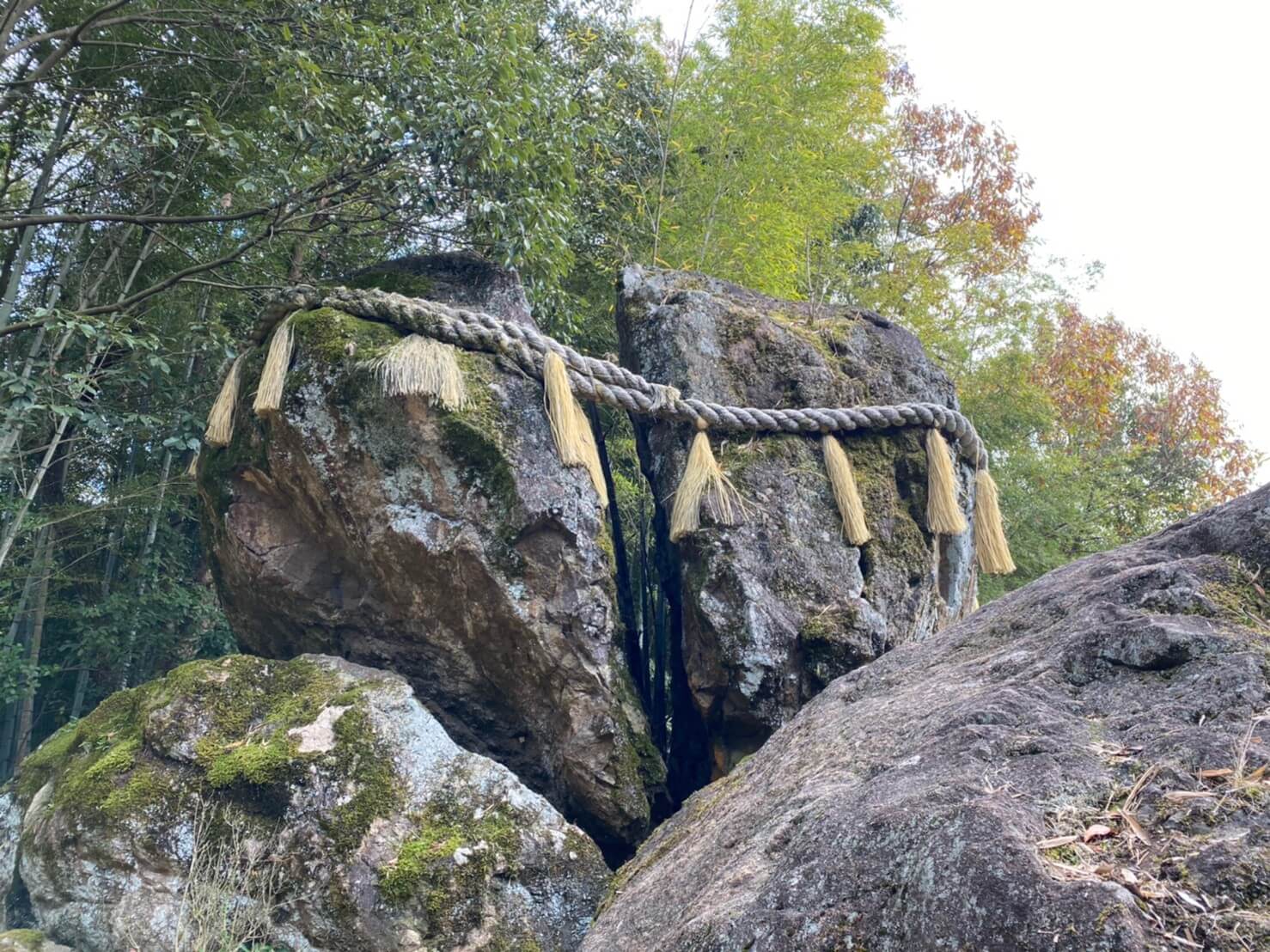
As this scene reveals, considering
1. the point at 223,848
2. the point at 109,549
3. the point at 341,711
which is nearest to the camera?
the point at 223,848

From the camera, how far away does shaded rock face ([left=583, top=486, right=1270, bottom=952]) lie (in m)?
1.32

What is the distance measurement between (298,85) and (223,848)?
10.8ft

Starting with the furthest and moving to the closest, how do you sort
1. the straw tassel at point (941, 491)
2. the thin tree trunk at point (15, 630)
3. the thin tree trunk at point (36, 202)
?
the thin tree trunk at point (15, 630), the thin tree trunk at point (36, 202), the straw tassel at point (941, 491)

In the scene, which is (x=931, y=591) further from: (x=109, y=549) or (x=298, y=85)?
(x=109, y=549)

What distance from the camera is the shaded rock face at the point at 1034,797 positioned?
4.34ft

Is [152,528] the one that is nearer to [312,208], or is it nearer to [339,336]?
[312,208]

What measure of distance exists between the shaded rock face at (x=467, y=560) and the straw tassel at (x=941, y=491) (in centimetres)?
155

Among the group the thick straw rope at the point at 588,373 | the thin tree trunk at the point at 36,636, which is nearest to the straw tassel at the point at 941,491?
the thick straw rope at the point at 588,373

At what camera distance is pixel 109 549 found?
632 centimetres

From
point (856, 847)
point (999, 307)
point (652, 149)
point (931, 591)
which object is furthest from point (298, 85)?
point (999, 307)

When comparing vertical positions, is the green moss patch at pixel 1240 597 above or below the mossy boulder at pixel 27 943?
above

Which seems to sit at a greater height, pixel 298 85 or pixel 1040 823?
pixel 298 85

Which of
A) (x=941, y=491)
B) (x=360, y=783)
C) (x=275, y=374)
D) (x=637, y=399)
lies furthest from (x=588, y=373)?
(x=360, y=783)

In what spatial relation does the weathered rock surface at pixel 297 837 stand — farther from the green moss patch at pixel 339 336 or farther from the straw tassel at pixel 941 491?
the straw tassel at pixel 941 491
